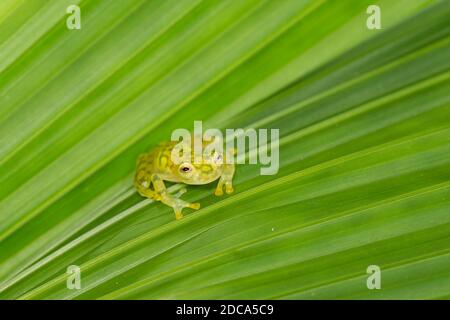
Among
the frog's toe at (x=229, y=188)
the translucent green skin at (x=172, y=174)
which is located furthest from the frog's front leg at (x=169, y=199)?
the frog's toe at (x=229, y=188)

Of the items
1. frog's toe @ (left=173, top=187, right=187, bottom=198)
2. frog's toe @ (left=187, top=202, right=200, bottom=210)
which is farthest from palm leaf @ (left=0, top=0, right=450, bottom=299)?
frog's toe @ (left=173, top=187, right=187, bottom=198)

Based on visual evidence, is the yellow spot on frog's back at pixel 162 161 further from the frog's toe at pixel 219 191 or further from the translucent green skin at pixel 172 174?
the frog's toe at pixel 219 191

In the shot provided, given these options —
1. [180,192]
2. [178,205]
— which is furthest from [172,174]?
[178,205]

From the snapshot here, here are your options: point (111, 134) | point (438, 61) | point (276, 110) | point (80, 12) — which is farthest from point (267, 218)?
point (80, 12)

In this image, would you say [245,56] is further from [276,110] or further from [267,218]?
[267,218]

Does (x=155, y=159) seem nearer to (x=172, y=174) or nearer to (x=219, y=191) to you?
(x=172, y=174)
